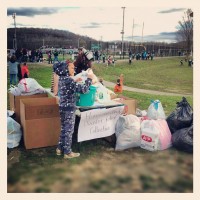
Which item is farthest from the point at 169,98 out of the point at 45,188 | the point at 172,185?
the point at 45,188

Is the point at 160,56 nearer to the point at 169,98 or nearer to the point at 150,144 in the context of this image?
the point at 169,98

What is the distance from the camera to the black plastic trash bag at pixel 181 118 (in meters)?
3.85

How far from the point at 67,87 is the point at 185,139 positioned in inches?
62.6

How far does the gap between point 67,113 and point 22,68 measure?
2120mm

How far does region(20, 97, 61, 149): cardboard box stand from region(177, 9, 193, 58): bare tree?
6.56 ft

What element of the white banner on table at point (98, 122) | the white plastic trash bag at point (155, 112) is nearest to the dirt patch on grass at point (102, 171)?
the white banner on table at point (98, 122)

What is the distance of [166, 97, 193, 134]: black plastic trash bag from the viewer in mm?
3852

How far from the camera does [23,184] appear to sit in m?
2.99

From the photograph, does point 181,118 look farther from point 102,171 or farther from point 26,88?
point 26,88

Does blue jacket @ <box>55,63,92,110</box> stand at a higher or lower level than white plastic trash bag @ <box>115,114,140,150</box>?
higher

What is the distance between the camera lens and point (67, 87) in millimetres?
3299

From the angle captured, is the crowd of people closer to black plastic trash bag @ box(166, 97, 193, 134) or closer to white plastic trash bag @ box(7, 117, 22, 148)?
white plastic trash bag @ box(7, 117, 22, 148)

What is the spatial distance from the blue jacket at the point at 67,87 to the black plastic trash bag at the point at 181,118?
1324 mm

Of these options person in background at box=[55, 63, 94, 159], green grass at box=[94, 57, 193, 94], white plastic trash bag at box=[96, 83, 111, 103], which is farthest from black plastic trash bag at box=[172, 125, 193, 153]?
green grass at box=[94, 57, 193, 94]
